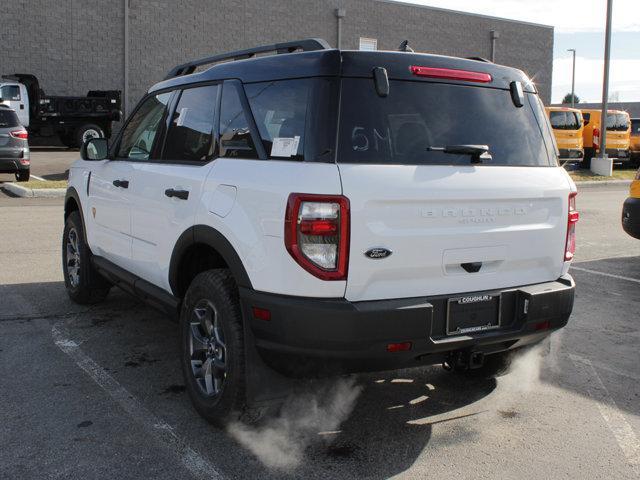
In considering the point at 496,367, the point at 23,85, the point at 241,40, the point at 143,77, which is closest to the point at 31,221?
the point at 496,367

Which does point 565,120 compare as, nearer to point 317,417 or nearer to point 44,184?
point 44,184

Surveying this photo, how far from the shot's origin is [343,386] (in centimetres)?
408

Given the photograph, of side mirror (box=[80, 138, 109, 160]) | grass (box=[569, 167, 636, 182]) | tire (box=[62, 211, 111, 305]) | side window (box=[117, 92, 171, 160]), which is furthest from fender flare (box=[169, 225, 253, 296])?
grass (box=[569, 167, 636, 182])

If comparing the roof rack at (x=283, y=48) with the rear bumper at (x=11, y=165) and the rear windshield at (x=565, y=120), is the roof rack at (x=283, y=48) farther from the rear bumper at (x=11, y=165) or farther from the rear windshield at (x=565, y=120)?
the rear windshield at (x=565, y=120)

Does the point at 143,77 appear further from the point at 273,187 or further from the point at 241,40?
the point at 273,187

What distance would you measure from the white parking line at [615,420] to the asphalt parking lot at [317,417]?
0.04 feet

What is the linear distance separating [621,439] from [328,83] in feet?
7.84

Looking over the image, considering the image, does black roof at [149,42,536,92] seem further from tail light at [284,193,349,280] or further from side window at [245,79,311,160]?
tail light at [284,193,349,280]

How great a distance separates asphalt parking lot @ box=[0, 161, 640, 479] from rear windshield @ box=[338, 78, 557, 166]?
135 cm

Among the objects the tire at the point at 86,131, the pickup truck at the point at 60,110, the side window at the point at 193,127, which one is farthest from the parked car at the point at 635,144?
the side window at the point at 193,127

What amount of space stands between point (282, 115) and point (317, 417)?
5.33 ft

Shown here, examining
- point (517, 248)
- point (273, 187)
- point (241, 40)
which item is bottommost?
point (517, 248)

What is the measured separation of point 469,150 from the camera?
334cm

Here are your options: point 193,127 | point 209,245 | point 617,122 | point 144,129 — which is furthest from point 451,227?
point 617,122
